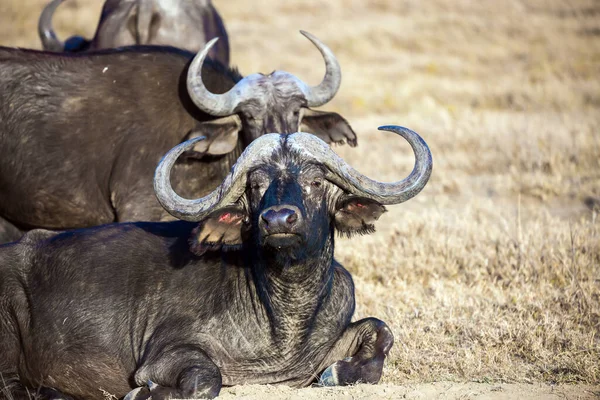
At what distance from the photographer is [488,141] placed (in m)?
11.9

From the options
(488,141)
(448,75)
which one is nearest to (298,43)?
(448,75)

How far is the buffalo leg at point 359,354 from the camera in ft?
16.6

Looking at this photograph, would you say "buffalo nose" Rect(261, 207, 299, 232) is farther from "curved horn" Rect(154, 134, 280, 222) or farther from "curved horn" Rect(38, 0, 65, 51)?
"curved horn" Rect(38, 0, 65, 51)

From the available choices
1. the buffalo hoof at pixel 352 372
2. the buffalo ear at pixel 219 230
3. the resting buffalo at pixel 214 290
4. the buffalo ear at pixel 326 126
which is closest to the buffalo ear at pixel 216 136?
the buffalo ear at pixel 326 126

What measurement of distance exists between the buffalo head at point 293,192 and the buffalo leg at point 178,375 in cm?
56

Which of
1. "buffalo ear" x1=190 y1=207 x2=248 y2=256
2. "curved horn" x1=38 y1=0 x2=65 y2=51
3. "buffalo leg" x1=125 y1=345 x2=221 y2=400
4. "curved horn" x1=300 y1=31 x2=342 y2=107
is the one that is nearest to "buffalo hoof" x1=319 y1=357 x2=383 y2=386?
"buffalo leg" x1=125 y1=345 x2=221 y2=400

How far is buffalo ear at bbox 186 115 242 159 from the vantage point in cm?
719

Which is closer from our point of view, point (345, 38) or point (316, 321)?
point (316, 321)

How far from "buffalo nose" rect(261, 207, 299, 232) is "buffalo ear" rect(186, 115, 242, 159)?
2.78 metres

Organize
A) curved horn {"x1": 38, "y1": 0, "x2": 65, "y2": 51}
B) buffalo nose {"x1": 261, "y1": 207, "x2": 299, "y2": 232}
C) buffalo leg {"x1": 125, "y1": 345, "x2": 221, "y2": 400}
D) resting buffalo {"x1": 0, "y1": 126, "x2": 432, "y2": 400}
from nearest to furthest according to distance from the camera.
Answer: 1. buffalo nose {"x1": 261, "y1": 207, "x2": 299, "y2": 232}
2. buffalo leg {"x1": 125, "y1": 345, "x2": 221, "y2": 400}
3. resting buffalo {"x1": 0, "y1": 126, "x2": 432, "y2": 400}
4. curved horn {"x1": 38, "y1": 0, "x2": 65, "y2": 51}

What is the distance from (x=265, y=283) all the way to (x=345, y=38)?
56.9 feet

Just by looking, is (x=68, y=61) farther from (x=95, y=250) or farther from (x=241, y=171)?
(x=241, y=171)

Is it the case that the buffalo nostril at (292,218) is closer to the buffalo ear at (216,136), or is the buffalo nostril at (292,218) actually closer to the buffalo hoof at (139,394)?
the buffalo hoof at (139,394)

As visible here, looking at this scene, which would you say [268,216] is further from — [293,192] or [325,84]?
[325,84]
